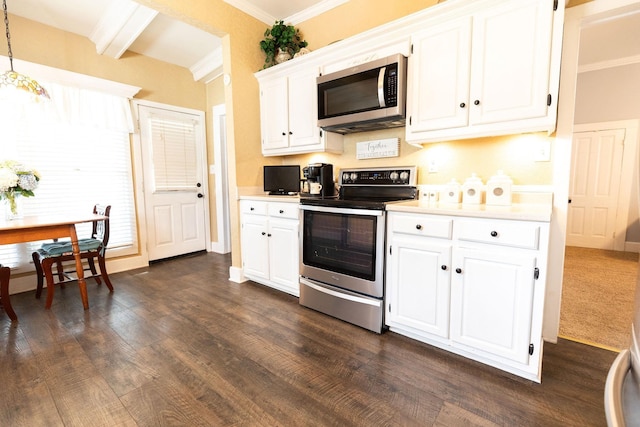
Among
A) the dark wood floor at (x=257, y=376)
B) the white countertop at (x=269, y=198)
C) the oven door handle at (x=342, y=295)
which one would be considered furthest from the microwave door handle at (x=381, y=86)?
the dark wood floor at (x=257, y=376)

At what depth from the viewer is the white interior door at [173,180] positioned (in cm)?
390

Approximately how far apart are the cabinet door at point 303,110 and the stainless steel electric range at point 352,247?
555mm

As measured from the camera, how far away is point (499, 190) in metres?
1.85

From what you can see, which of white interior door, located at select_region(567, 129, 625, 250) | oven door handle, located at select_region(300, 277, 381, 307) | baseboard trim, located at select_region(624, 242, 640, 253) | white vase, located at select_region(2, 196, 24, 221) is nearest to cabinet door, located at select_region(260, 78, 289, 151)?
oven door handle, located at select_region(300, 277, 381, 307)

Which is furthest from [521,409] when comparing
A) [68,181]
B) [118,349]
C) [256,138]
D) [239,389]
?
[68,181]

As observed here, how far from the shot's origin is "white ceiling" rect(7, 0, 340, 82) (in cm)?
276

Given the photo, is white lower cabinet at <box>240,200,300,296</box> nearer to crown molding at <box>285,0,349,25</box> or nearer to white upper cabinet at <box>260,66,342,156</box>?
white upper cabinet at <box>260,66,342,156</box>

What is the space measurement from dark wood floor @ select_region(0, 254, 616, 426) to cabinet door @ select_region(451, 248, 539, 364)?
169mm

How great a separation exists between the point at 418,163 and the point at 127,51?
3791mm

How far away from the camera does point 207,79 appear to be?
4371mm

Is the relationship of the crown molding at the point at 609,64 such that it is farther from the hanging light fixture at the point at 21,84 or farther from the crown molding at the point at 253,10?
the hanging light fixture at the point at 21,84

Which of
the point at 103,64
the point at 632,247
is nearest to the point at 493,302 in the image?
the point at 103,64

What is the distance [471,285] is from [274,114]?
2.43 m

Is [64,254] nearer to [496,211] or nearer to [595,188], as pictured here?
[496,211]
